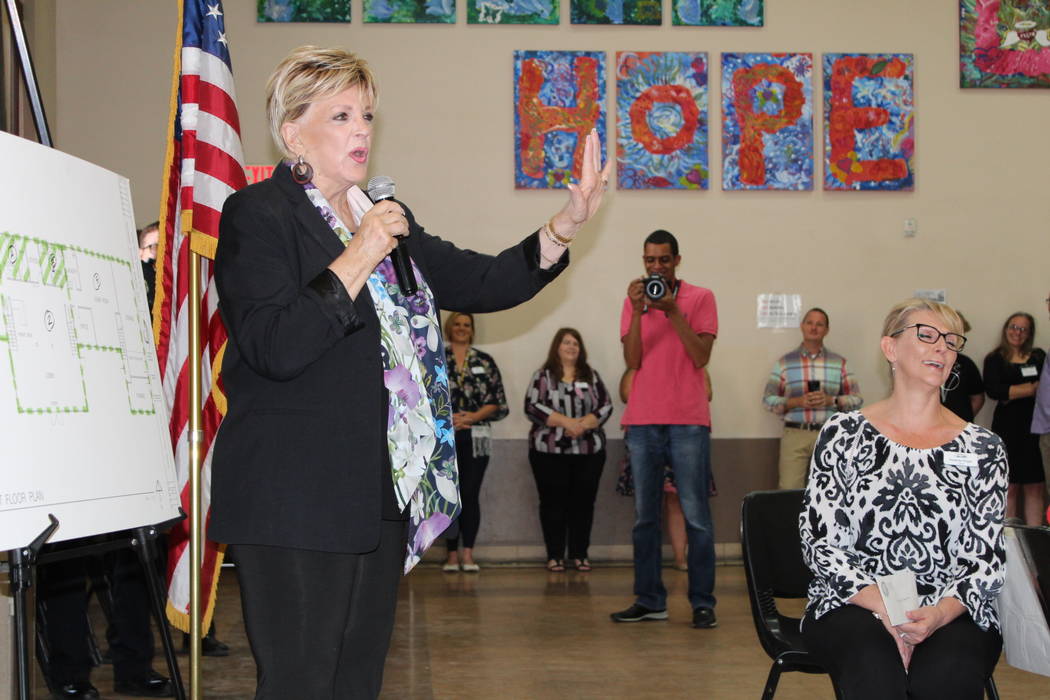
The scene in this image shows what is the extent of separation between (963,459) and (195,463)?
2140mm

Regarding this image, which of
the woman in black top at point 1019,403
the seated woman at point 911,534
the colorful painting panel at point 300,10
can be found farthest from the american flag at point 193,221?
the woman in black top at point 1019,403

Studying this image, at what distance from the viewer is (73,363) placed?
7.44 ft

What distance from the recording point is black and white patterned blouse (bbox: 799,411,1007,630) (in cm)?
293

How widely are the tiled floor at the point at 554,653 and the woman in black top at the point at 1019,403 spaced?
256cm

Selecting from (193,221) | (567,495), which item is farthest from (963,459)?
(567,495)

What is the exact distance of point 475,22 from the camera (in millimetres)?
8695

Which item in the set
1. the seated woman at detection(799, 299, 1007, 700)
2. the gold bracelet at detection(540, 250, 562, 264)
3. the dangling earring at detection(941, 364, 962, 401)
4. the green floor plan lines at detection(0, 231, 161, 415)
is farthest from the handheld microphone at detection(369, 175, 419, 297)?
the dangling earring at detection(941, 364, 962, 401)

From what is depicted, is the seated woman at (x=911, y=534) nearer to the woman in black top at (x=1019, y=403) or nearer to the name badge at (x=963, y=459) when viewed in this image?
the name badge at (x=963, y=459)

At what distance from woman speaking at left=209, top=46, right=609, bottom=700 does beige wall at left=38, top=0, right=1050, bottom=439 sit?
6437 millimetres

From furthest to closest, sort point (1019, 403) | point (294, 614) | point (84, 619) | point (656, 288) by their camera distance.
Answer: point (1019, 403) → point (656, 288) → point (84, 619) → point (294, 614)

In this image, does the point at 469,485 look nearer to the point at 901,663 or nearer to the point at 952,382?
the point at 952,382

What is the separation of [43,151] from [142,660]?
280 centimetres

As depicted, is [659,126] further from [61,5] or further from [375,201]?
[375,201]

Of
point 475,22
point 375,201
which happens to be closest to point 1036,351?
point 475,22
